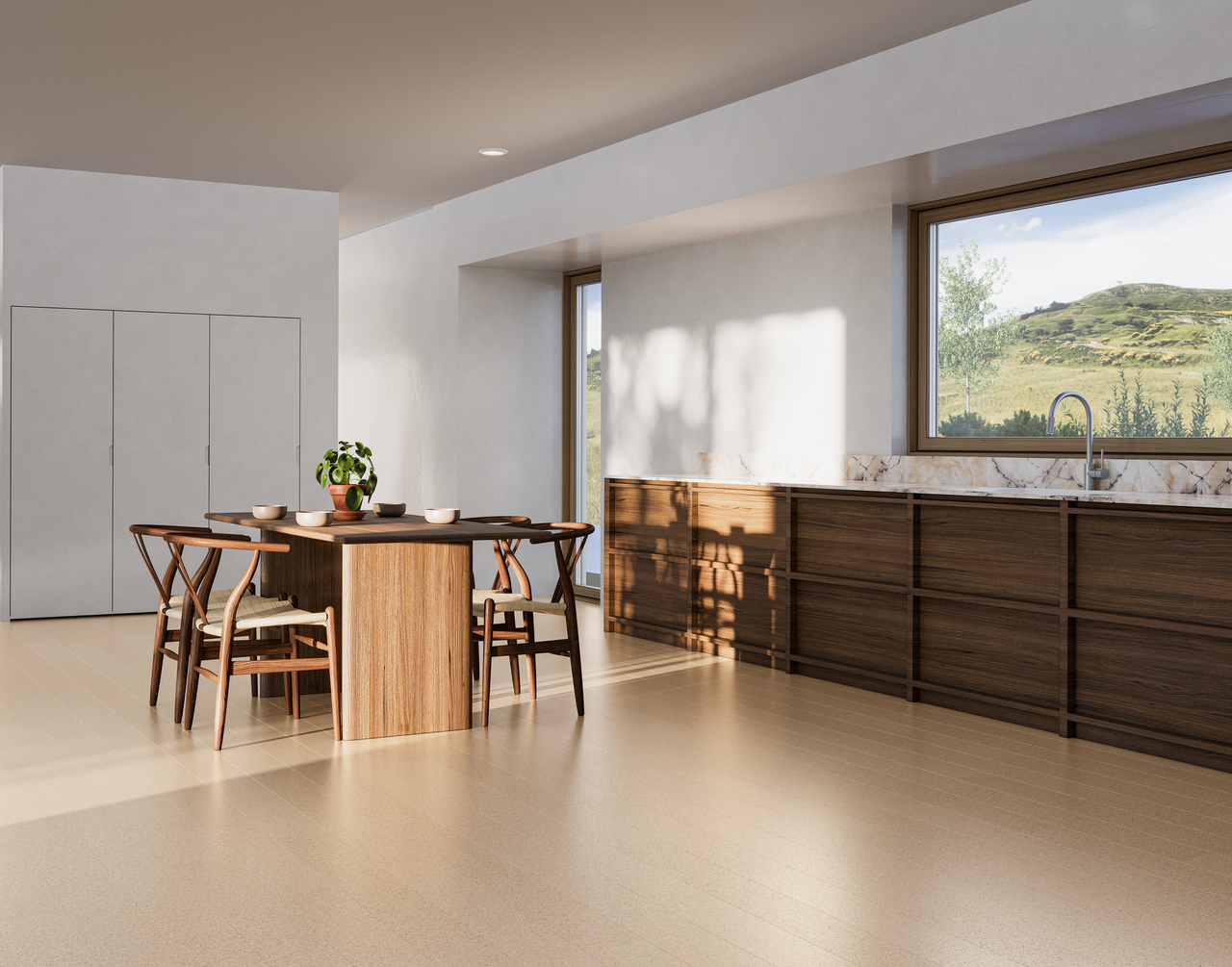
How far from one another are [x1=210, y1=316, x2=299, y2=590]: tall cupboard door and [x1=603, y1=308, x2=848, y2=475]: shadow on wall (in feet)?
7.34

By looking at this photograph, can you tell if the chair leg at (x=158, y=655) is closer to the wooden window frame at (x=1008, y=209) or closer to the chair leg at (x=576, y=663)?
the chair leg at (x=576, y=663)

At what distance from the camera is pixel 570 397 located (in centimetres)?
952

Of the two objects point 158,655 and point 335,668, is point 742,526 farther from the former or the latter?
point 158,655

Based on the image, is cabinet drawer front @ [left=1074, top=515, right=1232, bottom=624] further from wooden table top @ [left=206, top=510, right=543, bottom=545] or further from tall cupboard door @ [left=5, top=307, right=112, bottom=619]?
tall cupboard door @ [left=5, top=307, right=112, bottom=619]

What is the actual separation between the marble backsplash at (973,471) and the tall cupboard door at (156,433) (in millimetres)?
3420

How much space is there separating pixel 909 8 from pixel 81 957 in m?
4.34

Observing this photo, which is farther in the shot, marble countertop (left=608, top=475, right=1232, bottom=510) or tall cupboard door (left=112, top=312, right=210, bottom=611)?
tall cupboard door (left=112, top=312, right=210, bottom=611)

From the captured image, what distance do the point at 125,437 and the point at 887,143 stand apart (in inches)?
208

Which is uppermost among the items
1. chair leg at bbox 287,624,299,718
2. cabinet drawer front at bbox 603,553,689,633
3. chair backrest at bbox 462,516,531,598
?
chair backrest at bbox 462,516,531,598

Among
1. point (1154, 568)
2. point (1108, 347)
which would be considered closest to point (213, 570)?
point (1154, 568)

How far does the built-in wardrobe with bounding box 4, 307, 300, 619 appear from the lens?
25.2ft

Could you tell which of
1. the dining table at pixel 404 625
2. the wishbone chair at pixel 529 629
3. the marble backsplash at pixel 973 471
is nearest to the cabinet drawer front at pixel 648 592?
the marble backsplash at pixel 973 471

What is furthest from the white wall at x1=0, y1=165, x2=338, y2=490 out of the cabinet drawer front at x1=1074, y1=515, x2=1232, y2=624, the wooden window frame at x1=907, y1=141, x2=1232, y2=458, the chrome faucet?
the cabinet drawer front at x1=1074, y1=515, x2=1232, y2=624

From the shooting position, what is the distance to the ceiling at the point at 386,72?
16.3 ft
